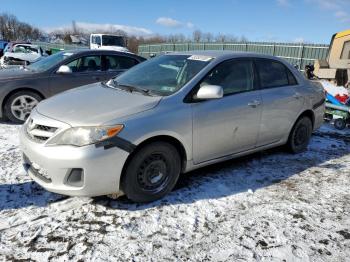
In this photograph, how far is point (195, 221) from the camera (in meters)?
3.43

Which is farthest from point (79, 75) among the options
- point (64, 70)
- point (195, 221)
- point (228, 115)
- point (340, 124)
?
point (340, 124)

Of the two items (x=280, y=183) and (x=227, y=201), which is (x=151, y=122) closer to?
(x=227, y=201)

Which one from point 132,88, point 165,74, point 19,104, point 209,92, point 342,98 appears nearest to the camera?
point 209,92

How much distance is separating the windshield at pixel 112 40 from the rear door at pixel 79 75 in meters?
17.6

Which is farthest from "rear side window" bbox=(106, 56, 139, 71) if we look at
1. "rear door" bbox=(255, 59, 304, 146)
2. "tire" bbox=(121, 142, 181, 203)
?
"tire" bbox=(121, 142, 181, 203)

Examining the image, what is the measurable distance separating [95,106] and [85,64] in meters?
4.24

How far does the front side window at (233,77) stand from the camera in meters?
4.20

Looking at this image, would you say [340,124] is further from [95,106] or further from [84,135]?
[84,135]

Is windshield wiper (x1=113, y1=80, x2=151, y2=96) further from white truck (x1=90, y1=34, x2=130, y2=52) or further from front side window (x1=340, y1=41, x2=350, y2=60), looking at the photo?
white truck (x1=90, y1=34, x2=130, y2=52)

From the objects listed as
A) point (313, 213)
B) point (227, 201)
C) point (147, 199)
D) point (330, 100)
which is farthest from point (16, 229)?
point (330, 100)

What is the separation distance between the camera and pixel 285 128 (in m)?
5.20

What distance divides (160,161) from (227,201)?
0.90 metres

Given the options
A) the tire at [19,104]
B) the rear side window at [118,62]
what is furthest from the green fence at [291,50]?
the tire at [19,104]

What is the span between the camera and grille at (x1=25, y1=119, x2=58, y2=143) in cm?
337
